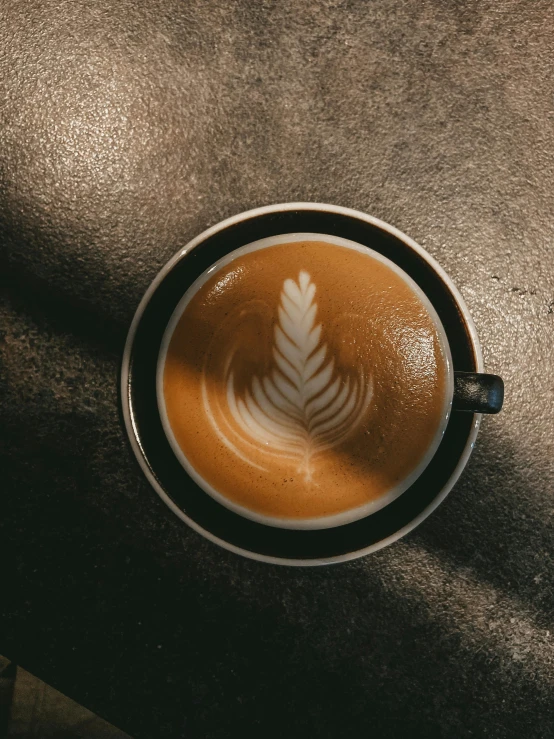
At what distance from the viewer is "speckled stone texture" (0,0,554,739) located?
801 mm

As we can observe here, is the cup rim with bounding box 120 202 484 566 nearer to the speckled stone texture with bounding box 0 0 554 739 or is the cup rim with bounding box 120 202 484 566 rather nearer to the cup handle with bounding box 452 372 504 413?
the cup handle with bounding box 452 372 504 413

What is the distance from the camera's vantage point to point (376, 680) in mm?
811

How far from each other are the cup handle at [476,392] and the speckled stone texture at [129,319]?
22cm

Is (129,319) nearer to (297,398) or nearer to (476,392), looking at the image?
(297,398)

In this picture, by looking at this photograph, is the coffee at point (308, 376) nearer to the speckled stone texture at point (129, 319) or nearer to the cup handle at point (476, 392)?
the cup handle at point (476, 392)

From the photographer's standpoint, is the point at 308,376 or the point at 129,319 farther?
the point at 129,319

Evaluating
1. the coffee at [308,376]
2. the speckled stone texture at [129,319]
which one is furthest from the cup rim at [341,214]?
the speckled stone texture at [129,319]

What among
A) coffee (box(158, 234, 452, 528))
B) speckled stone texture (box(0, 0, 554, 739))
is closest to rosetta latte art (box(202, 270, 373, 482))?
coffee (box(158, 234, 452, 528))

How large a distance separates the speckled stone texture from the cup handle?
0.22m

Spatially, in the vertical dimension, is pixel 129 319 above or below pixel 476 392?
below

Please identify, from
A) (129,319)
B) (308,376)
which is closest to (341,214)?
(308,376)

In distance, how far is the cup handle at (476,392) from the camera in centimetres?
59

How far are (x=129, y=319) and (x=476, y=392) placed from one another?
456mm

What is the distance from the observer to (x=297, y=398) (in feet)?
1.95
